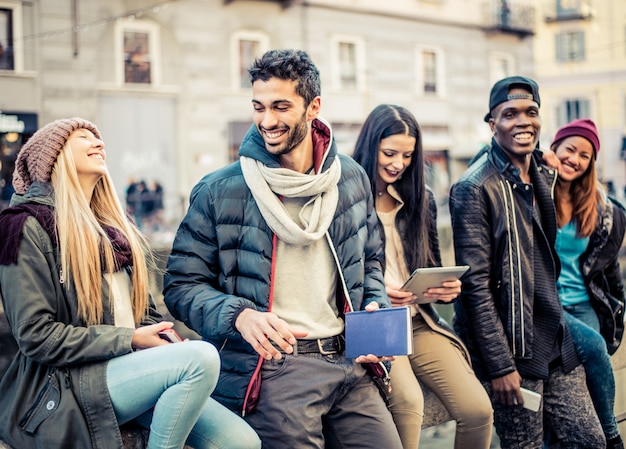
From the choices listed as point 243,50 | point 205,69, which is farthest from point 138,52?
point 243,50

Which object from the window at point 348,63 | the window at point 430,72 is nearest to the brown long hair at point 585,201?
the window at point 348,63

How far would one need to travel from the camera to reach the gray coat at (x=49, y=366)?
2.05 m

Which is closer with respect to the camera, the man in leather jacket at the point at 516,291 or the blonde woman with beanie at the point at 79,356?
the blonde woman with beanie at the point at 79,356

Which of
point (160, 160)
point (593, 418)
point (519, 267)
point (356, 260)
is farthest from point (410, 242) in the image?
point (160, 160)

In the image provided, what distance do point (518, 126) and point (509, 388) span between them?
1.17 meters

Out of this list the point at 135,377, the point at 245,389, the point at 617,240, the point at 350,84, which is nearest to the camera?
the point at 135,377

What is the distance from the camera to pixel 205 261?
238 centimetres

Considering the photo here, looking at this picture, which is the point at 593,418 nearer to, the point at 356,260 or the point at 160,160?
the point at 356,260

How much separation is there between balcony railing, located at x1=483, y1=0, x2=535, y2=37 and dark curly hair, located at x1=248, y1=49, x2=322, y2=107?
82.2ft

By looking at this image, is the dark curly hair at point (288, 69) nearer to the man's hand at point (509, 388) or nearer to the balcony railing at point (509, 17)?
the man's hand at point (509, 388)

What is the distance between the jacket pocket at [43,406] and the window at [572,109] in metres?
29.4

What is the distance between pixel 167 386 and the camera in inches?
83.5

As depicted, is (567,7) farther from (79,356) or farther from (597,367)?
(79,356)

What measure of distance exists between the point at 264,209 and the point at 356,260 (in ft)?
1.26
